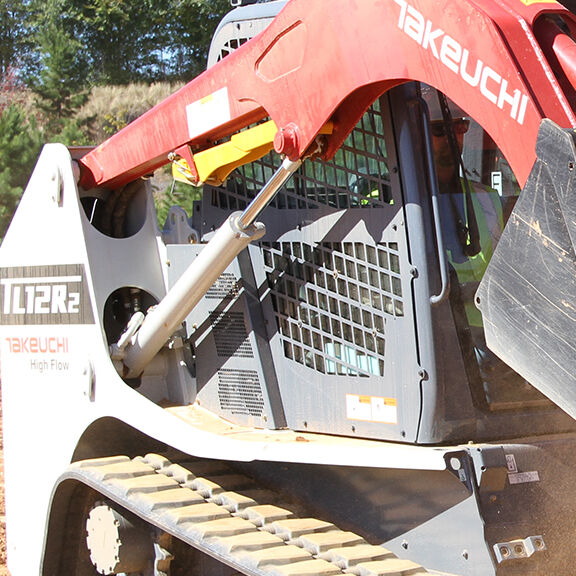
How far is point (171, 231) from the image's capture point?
495cm

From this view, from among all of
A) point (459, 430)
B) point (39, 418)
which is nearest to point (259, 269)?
point (459, 430)

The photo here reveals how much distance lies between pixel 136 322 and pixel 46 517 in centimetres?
99

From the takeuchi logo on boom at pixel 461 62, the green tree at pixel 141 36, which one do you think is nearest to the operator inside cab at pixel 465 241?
the takeuchi logo on boom at pixel 461 62

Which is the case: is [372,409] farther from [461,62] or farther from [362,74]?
[461,62]

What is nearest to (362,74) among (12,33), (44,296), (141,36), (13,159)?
(44,296)

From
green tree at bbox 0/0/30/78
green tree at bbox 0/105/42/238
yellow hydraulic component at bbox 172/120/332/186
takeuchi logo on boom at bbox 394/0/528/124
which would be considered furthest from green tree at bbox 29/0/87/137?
takeuchi logo on boom at bbox 394/0/528/124

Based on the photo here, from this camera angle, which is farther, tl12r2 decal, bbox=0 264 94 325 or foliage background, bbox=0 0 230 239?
foliage background, bbox=0 0 230 239

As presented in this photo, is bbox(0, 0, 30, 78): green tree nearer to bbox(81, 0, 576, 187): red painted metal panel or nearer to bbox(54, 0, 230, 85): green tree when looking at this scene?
bbox(54, 0, 230, 85): green tree

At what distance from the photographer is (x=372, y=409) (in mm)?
3725

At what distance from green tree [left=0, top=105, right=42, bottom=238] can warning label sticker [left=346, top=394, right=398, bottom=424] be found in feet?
60.5

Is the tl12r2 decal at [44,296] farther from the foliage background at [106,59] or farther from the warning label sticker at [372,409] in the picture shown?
the foliage background at [106,59]

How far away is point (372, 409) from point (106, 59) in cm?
3192

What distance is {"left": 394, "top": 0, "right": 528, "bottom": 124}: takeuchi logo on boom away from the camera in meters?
2.89

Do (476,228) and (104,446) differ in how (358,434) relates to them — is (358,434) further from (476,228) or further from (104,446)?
(104,446)
